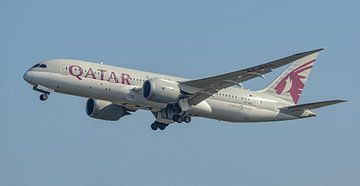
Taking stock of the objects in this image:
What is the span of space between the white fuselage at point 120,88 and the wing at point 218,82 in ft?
2.73

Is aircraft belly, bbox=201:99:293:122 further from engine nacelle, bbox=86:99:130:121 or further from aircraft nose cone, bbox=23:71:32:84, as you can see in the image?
aircraft nose cone, bbox=23:71:32:84

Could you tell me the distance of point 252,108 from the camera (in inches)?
2862

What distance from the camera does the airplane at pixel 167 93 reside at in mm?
66875

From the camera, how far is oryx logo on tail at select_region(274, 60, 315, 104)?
7750cm

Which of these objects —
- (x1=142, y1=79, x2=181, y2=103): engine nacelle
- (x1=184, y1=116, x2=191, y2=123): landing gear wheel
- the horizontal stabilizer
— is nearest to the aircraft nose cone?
(x1=142, y1=79, x2=181, y2=103): engine nacelle

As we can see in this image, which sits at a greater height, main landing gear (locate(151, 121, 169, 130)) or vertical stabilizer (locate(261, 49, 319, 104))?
vertical stabilizer (locate(261, 49, 319, 104))

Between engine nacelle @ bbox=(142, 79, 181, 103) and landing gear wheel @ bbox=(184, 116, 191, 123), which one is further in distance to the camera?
landing gear wheel @ bbox=(184, 116, 191, 123)

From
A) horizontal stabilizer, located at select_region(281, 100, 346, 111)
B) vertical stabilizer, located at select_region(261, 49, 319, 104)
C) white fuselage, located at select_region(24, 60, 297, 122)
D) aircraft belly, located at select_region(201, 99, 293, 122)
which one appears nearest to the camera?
white fuselage, located at select_region(24, 60, 297, 122)

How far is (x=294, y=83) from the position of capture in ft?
260

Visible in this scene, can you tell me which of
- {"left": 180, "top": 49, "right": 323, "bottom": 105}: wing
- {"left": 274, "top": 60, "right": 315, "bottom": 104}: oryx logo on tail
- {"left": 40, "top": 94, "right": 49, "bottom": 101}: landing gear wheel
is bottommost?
{"left": 40, "top": 94, "right": 49, "bottom": 101}: landing gear wheel

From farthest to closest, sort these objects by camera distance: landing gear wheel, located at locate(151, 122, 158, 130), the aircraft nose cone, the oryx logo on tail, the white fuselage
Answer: the oryx logo on tail
landing gear wheel, located at locate(151, 122, 158, 130)
the aircraft nose cone
the white fuselage

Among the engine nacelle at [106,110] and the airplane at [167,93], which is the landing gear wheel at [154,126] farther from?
the engine nacelle at [106,110]

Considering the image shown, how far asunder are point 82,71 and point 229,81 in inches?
401

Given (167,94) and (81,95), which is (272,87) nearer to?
(167,94)
